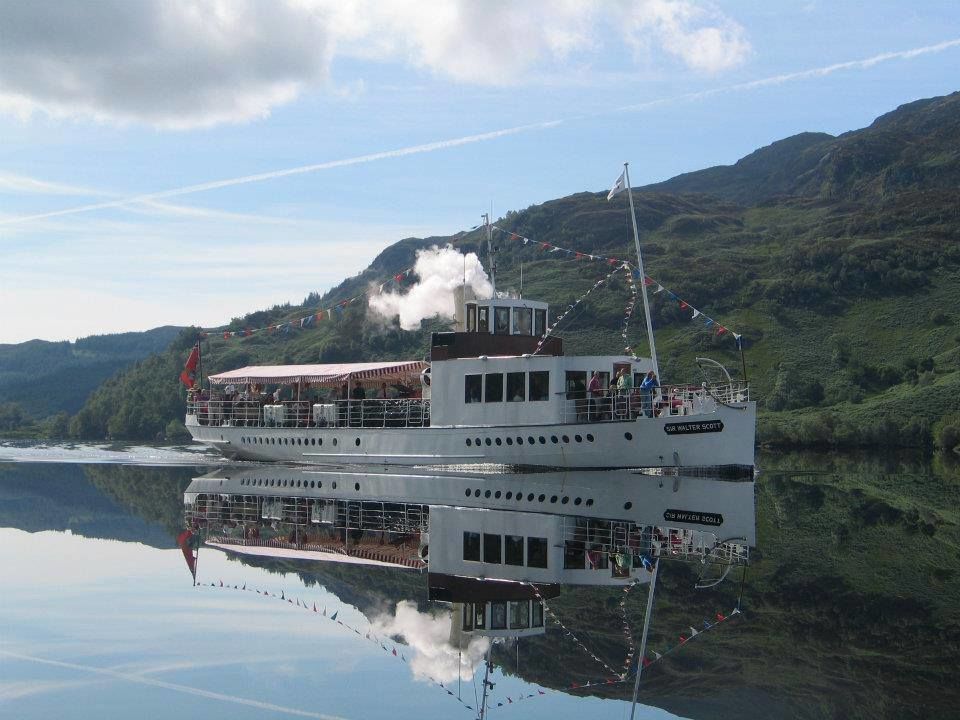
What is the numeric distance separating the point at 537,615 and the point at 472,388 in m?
24.4

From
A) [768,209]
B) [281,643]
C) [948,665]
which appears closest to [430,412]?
[281,643]

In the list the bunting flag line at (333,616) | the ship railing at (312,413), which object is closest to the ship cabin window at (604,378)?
the ship railing at (312,413)

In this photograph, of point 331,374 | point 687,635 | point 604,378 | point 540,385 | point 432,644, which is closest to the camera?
point 687,635

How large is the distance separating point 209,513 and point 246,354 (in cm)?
11322

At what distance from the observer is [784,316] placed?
99.4 meters

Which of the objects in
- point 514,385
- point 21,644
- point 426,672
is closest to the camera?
A: point 426,672

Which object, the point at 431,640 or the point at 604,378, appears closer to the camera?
the point at 431,640

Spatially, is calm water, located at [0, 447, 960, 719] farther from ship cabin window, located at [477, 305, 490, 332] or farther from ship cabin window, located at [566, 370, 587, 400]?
ship cabin window, located at [477, 305, 490, 332]

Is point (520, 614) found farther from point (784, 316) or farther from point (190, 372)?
point (784, 316)

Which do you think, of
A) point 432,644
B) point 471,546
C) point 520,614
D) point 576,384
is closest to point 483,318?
point 576,384

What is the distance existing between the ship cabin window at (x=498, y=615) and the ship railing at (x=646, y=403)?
63.1 feet

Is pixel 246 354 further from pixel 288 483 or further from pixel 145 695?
pixel 145 695

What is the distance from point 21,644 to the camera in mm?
11070

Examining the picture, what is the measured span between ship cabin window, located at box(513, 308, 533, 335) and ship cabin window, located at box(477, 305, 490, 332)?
38.8 inches
